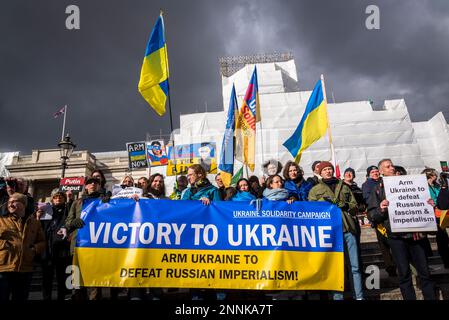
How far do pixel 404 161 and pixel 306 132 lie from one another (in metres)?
15.8

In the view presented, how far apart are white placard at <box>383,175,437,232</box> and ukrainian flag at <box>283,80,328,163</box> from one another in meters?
3.40

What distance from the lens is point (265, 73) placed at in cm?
2648

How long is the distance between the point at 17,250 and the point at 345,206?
13.1 feet

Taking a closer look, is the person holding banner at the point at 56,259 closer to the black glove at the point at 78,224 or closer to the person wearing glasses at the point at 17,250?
the person wearing glasses at the point at 17,250

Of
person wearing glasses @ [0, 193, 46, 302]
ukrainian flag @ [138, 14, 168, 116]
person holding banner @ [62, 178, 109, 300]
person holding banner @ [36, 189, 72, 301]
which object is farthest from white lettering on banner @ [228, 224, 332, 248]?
ukrainian flag @ [138, 14, 168, 116]

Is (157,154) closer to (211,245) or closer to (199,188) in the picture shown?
(199,188)

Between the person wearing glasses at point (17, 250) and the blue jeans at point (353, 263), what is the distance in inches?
144

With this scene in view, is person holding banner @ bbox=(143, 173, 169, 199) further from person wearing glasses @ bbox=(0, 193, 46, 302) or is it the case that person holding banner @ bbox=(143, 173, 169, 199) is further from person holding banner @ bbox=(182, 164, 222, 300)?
person wearing glasses @ bbox=(0, 193, 46, 302)

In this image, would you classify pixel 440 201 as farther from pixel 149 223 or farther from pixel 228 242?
pixel 149 223

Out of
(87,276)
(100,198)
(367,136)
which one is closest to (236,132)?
(100,198)

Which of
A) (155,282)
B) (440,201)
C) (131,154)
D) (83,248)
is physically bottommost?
(155,282)

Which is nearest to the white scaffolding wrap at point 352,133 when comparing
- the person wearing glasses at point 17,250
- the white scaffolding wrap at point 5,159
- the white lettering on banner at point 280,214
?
the white lettering on banner at point 280,214

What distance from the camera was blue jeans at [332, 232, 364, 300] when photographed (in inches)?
141

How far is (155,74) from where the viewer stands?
6.88 metres
